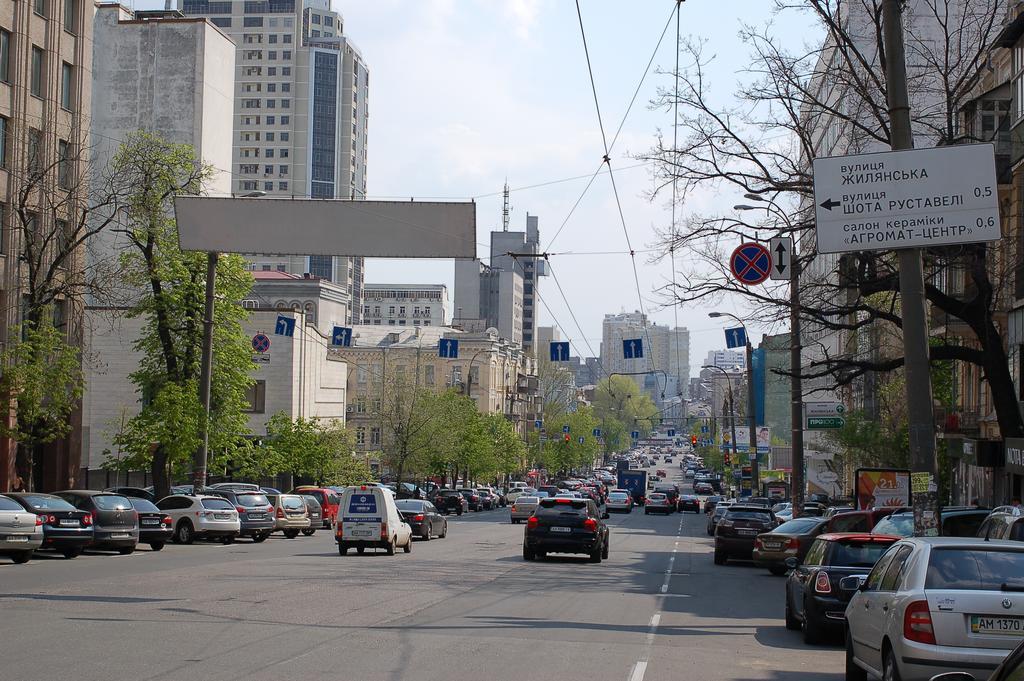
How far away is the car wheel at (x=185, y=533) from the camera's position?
120 feet

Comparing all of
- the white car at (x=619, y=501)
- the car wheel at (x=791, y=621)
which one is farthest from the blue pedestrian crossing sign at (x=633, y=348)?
the car wheel at (x=791, y=621)

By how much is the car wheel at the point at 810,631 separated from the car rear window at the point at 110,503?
19770mm

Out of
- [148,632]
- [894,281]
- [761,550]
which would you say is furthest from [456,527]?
[148,632]

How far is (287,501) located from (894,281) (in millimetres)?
24803

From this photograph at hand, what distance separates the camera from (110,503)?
98.6 feet

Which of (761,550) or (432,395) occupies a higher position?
(432,395)

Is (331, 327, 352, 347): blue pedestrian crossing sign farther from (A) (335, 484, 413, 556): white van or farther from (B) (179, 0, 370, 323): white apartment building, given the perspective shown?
(B) (179, 0, 370, 323): white apartment building

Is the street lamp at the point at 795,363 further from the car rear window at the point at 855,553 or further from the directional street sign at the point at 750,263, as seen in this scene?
the car rear window at the point at 855,553

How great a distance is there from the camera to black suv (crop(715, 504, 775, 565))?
33156mm

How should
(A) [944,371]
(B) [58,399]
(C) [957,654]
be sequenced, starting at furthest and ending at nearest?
(A) [944,371]
(B) [58,399]
(C) [957,654]

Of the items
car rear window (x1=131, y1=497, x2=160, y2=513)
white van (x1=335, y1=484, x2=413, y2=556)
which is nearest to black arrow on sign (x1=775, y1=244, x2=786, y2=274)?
white van (x1=335, y1=484, x2=413, y2=556)

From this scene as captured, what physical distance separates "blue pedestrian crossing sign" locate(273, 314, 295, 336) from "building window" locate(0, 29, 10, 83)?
80.3ft

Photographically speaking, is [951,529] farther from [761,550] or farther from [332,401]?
[332,401]

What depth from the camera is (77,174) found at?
143ft
